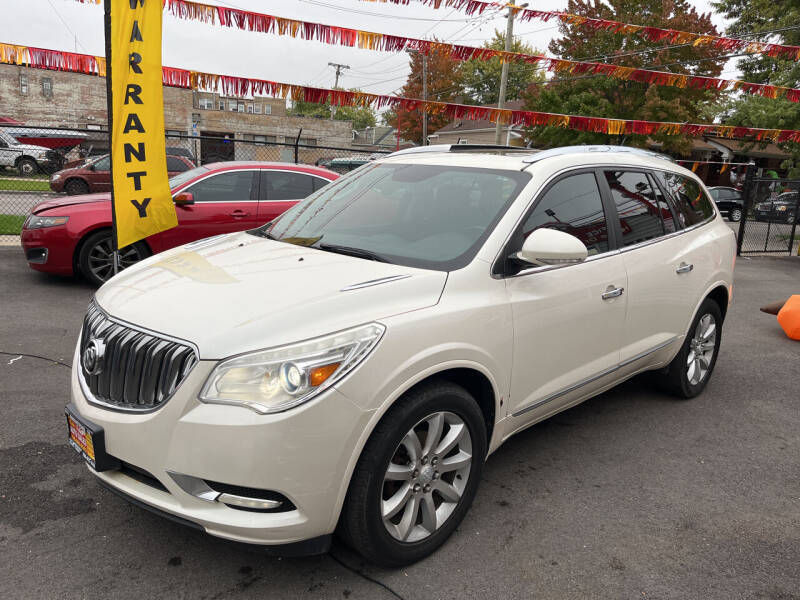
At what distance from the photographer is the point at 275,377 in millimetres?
2223

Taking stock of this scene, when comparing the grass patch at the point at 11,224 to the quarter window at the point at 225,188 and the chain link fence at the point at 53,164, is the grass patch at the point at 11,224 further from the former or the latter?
the quarter window at the point at 225,188

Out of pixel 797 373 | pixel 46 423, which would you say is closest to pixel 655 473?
pixel 797 373

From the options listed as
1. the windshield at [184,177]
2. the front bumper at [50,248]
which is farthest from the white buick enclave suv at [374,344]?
the front bumper at [50,248]

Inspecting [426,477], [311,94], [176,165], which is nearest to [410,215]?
[426,477]

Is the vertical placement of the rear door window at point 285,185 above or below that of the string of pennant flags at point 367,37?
below

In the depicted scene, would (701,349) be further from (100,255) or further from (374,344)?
(100,255)

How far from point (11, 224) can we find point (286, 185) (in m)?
6.77

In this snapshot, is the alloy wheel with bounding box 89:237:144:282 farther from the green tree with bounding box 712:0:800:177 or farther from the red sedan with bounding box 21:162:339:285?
the green tree with bounding box 712:0:800:177

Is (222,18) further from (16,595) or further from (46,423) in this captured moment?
(16,595)

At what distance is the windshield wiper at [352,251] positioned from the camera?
3027mm

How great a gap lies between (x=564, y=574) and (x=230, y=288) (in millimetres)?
1896

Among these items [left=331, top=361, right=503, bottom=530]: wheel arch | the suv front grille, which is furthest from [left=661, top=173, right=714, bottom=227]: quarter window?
the suv front grille

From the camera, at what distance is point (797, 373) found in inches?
224

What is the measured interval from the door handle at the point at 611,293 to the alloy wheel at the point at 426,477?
49.5 inches
